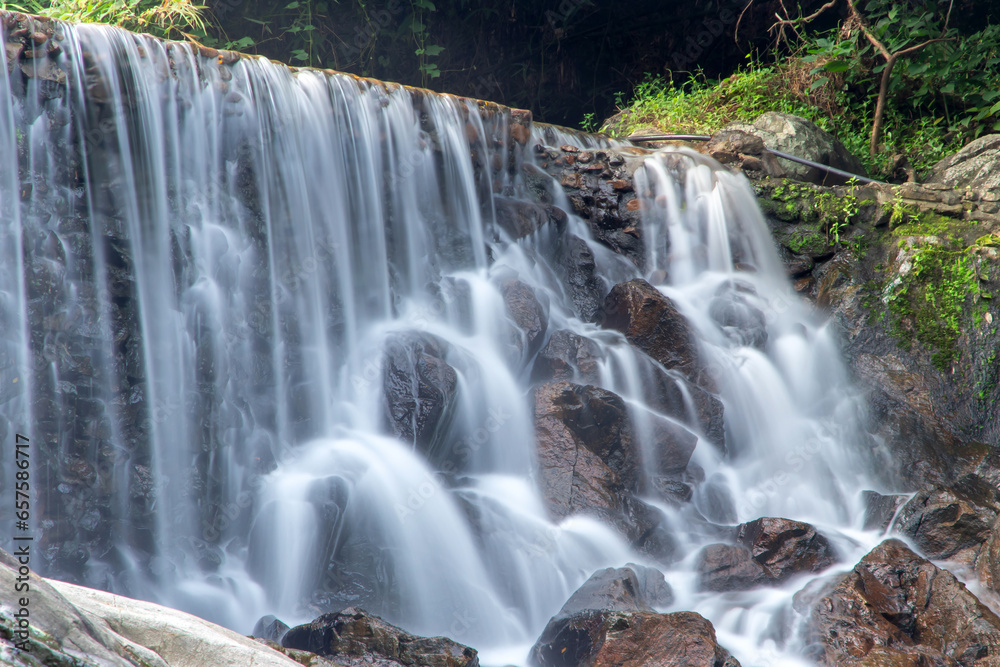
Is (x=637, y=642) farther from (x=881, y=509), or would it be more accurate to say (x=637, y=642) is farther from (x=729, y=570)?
(x=881, y=509)

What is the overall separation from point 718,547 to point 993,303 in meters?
3.94

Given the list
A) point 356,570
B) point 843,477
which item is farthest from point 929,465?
point 356,570

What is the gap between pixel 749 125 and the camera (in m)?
8.83

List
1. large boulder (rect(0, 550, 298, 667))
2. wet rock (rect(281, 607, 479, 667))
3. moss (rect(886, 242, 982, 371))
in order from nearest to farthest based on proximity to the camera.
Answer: large boulder (rect(0, 550, 298, 667)) < wet rock (rect(281, 607, 479, 667)) < moss (rect(886, 242, 982, 371))

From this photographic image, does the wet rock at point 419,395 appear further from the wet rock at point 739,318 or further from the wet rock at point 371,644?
the wet rock at point 739,318

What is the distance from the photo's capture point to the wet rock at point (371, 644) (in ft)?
10.0

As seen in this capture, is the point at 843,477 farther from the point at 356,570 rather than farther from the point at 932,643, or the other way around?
the point at 356,570

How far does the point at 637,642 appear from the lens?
10.7 ft

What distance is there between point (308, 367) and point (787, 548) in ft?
12.0

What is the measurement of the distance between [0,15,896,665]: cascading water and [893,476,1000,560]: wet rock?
1.18ft

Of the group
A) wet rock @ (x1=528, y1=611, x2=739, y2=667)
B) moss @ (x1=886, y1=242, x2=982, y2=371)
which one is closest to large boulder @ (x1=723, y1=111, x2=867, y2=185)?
moss @ (x1=886, y1=242, x2=982, y2=371)

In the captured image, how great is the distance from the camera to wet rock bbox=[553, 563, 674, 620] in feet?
12.0

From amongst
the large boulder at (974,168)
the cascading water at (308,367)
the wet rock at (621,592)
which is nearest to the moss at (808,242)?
the cascading water at (308,367)

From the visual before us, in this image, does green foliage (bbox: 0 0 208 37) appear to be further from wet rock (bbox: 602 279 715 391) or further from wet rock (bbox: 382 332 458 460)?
wet rock (bbox: 602 279 715 391)
